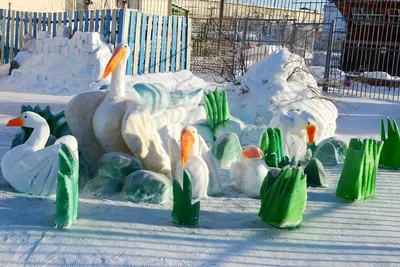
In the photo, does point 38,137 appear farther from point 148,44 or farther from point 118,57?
point 148,44

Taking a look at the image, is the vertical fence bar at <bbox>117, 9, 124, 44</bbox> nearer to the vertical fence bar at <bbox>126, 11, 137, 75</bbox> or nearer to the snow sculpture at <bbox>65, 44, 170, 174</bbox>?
the vertical fence bar at <bbox>126, 11, 137, 75</bbox>

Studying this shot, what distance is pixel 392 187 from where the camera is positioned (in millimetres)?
4754

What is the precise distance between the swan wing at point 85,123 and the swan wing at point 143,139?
38cm

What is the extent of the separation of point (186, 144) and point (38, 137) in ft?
3.55

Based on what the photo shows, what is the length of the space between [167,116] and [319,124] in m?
1.91

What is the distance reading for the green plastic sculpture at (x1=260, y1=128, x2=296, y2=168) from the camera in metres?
4.53

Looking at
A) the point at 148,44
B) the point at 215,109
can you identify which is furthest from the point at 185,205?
the point at 148,44

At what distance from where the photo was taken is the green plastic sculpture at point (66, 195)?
3.15 m

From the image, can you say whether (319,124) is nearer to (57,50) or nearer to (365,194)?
(365,194)

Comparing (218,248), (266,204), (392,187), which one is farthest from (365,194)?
(218,248)

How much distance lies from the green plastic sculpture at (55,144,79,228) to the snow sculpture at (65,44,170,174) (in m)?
0.85

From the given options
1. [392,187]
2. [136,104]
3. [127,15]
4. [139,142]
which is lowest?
[392,187]

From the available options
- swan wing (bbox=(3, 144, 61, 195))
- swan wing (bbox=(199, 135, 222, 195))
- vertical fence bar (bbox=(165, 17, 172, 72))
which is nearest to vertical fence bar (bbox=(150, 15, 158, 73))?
vertical fence bar (bbox=(165, 17, 172, 72))

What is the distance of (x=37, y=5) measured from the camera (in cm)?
1739
